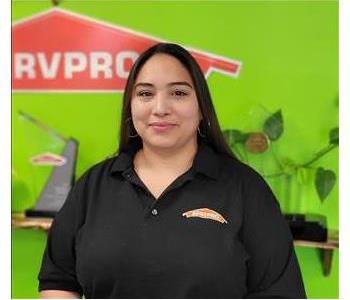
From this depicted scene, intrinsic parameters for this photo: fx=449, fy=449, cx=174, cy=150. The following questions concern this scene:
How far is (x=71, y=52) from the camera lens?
6.12ft

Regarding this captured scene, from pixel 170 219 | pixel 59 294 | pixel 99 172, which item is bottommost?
pixel 59 294

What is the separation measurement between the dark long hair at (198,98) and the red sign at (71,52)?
1.54 feet

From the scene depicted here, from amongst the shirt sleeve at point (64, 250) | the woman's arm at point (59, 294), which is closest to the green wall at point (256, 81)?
the shirt sleeve at point (64, 250)

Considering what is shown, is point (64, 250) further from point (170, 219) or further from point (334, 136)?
point (334, 136)

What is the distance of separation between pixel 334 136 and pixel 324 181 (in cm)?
18

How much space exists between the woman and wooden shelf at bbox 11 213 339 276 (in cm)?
48

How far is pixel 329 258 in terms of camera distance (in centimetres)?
184

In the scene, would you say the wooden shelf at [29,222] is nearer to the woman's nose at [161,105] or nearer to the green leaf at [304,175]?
the woman's nose at [161,105]

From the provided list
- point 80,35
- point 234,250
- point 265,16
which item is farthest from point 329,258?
point 80,35

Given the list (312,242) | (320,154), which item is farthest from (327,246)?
(320,154)

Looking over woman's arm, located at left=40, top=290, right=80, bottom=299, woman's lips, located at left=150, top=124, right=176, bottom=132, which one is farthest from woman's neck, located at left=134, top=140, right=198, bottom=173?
woman's arm, located at left=40, top=290, right=80, bottom=299

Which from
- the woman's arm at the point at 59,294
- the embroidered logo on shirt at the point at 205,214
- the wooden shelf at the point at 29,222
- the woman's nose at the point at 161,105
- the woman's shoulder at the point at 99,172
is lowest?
the woman's arm at the point at 59,294

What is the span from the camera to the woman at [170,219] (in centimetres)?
125

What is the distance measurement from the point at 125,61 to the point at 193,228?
34.2 inches
